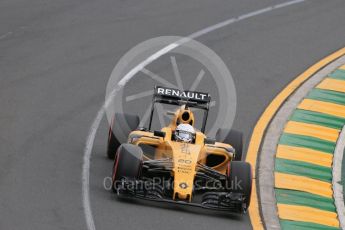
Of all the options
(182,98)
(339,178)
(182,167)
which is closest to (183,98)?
(182,98)

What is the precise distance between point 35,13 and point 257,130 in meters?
8.69

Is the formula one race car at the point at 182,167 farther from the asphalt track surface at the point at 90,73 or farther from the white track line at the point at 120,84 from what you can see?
the white track line at the point at 120,84

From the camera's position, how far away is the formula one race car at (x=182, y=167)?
14.6 meters

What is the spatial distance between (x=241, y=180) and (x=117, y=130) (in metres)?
2.64

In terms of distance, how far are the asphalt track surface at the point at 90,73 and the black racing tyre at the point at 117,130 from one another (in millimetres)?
227

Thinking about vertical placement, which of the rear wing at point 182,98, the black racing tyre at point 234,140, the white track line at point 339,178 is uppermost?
the rear wing at point 182,98

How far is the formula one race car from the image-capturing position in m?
14.6

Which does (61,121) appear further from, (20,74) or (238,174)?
(238,174)

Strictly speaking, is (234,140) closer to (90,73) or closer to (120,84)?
(120,84)

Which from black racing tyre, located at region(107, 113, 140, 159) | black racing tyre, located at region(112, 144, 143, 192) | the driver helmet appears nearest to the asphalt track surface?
black racing tyre, located at region(107, 113, 140, 159)

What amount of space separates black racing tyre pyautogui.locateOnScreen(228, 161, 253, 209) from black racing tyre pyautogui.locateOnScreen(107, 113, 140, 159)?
2.34 m

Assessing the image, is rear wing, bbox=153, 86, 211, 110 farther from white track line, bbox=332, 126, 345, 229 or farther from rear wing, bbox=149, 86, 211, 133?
white track line, bbox=332, 126, 345, 229

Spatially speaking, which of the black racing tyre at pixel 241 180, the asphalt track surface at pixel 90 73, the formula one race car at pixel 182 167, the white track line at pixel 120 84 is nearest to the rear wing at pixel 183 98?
the formula one race car at pixel 182 167

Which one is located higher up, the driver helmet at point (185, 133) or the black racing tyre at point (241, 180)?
the driver helmet at point (185, 133)
